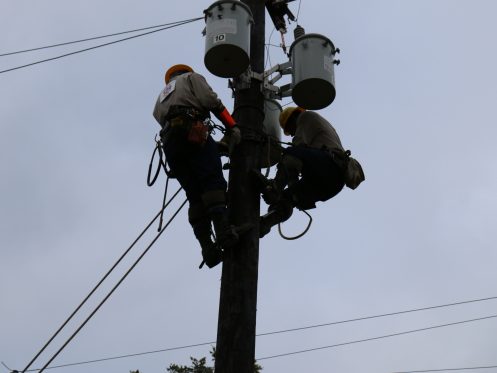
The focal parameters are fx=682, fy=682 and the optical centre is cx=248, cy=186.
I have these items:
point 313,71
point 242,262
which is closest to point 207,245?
point 242,262

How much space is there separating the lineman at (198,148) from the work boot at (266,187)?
7.4 inches

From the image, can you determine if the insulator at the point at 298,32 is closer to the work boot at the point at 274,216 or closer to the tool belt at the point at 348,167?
the tool belt at the point at 348,167

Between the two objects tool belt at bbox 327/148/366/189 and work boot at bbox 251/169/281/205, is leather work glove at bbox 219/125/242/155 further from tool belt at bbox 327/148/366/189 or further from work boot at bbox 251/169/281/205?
tool belt at bbox 327/148/366/189

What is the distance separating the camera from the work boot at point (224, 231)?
356cm

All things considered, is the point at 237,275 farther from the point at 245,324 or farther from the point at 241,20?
the point at 241,20

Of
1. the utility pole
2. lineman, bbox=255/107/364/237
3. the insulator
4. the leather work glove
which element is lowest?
the utility pole

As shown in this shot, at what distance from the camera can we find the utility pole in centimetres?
329

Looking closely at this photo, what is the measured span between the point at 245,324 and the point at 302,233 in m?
1.03

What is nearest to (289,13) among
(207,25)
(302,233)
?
(207,25)

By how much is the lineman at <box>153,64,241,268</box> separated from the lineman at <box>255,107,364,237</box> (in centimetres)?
38

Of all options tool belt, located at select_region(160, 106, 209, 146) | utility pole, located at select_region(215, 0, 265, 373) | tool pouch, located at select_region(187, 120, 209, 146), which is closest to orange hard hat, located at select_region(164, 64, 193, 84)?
utility pole, located at select_region(215, 0, 265, 373)

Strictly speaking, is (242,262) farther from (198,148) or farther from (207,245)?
(198,148)

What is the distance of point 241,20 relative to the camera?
4.26 metres

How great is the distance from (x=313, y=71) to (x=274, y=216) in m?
1.08
